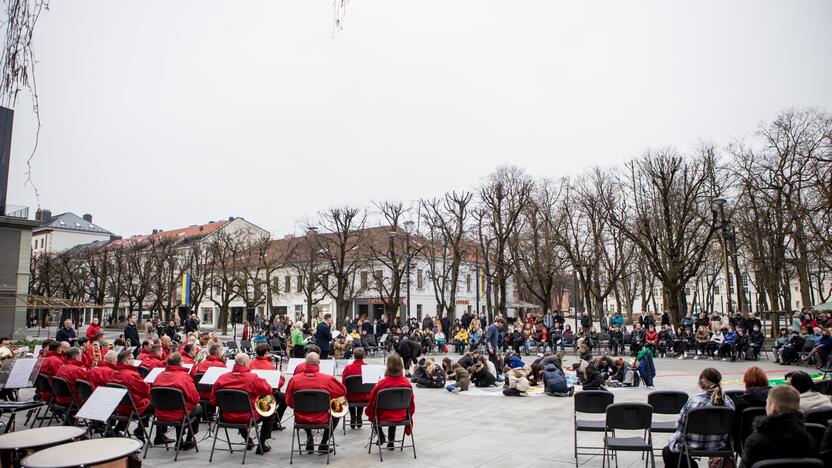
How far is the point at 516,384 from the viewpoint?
13.7 meters

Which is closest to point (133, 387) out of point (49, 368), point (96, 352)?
point (49, 368)

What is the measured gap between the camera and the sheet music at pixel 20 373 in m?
9.59

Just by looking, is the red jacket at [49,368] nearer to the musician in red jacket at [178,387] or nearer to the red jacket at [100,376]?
the red jacket at [100,376]

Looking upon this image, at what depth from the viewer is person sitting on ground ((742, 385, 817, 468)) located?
4.27m

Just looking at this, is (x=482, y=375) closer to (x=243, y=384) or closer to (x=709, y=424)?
(x=243, y=384)

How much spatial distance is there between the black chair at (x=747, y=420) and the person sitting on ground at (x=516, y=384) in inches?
300

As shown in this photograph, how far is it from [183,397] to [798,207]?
29.5m

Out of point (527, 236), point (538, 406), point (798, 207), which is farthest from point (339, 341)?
point (527, 236)

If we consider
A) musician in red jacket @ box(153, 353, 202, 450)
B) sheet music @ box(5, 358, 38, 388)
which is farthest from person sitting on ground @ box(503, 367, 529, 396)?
sheet music @ box(5, 358, 38, 388)

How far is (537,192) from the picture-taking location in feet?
138

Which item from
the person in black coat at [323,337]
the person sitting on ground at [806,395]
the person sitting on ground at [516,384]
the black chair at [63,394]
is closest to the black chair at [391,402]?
the person sitting on ground at [806,395]

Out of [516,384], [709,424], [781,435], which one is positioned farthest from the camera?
[516,384]

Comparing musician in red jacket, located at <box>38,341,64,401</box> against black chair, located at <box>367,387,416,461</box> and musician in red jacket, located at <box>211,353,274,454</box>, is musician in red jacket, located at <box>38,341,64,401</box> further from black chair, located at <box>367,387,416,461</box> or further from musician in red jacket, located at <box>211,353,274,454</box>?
black chair, located at <box>367,387,416,461</box>

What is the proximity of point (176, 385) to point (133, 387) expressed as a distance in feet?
2.58
